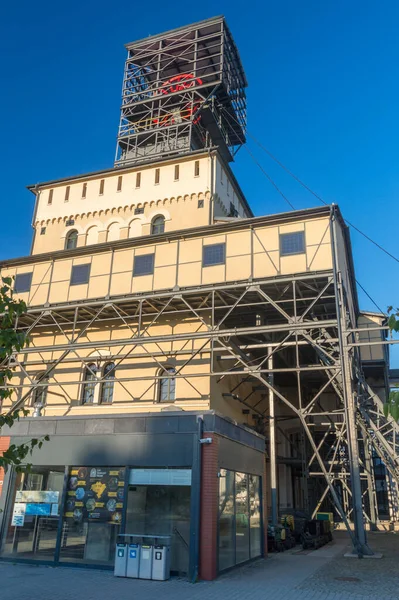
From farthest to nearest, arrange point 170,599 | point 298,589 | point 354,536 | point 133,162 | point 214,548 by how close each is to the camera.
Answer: point 133,162, point 354,536, point 214,548, point 298,589, point 170,599

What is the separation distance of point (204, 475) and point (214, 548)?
64.5 inches

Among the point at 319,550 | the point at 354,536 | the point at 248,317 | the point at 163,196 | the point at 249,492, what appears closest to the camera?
the point at 249,492

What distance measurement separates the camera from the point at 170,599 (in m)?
9.81

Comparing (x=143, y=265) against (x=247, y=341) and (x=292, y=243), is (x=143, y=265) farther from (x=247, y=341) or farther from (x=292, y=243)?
(x=292, y=243)

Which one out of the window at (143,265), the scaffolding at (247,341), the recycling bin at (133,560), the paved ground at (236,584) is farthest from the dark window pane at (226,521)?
the window at (143,265)

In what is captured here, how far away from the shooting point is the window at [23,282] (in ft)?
82.8

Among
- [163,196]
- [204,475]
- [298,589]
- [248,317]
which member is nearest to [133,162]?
[163,196]

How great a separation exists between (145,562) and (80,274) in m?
15.1

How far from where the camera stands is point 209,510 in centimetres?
1196

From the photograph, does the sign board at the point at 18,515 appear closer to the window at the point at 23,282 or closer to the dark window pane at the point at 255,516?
the dark window pane at the point at 255,516

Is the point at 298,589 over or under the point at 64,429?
under

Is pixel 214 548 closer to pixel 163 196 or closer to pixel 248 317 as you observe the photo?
pixel 248 317

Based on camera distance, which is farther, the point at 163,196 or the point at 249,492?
the point at 163,196

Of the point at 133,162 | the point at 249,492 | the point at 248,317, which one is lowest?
the point at 249,492
